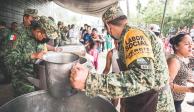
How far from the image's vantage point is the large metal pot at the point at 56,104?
2033mm

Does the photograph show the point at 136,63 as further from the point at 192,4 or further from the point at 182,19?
the point at 192,4

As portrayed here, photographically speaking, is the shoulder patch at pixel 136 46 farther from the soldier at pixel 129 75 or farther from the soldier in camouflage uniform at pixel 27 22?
the soldier in camouflage uniform at pixel 27 22

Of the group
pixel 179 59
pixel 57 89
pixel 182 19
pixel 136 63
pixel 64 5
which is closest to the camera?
pixel 136 63

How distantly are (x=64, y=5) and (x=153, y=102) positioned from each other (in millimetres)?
10686

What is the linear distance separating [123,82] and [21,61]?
7.05ft

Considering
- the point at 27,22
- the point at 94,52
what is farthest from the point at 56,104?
the point at 94,52

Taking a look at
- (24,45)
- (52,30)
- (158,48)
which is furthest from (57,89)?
(24,45)

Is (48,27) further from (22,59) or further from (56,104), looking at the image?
(56,104)

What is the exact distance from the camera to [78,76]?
1.51m

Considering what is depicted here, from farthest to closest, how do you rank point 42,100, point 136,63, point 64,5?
point 64,5 → point 42,100 → point 136,63

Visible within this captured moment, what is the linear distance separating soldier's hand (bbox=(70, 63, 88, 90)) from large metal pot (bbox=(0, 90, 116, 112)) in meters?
0.54

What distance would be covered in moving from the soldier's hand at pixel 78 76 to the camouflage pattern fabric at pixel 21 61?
1961 mm

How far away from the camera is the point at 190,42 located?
11.1ft

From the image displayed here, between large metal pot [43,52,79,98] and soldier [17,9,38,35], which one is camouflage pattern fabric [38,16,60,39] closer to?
soldier [17,9,38,35]
